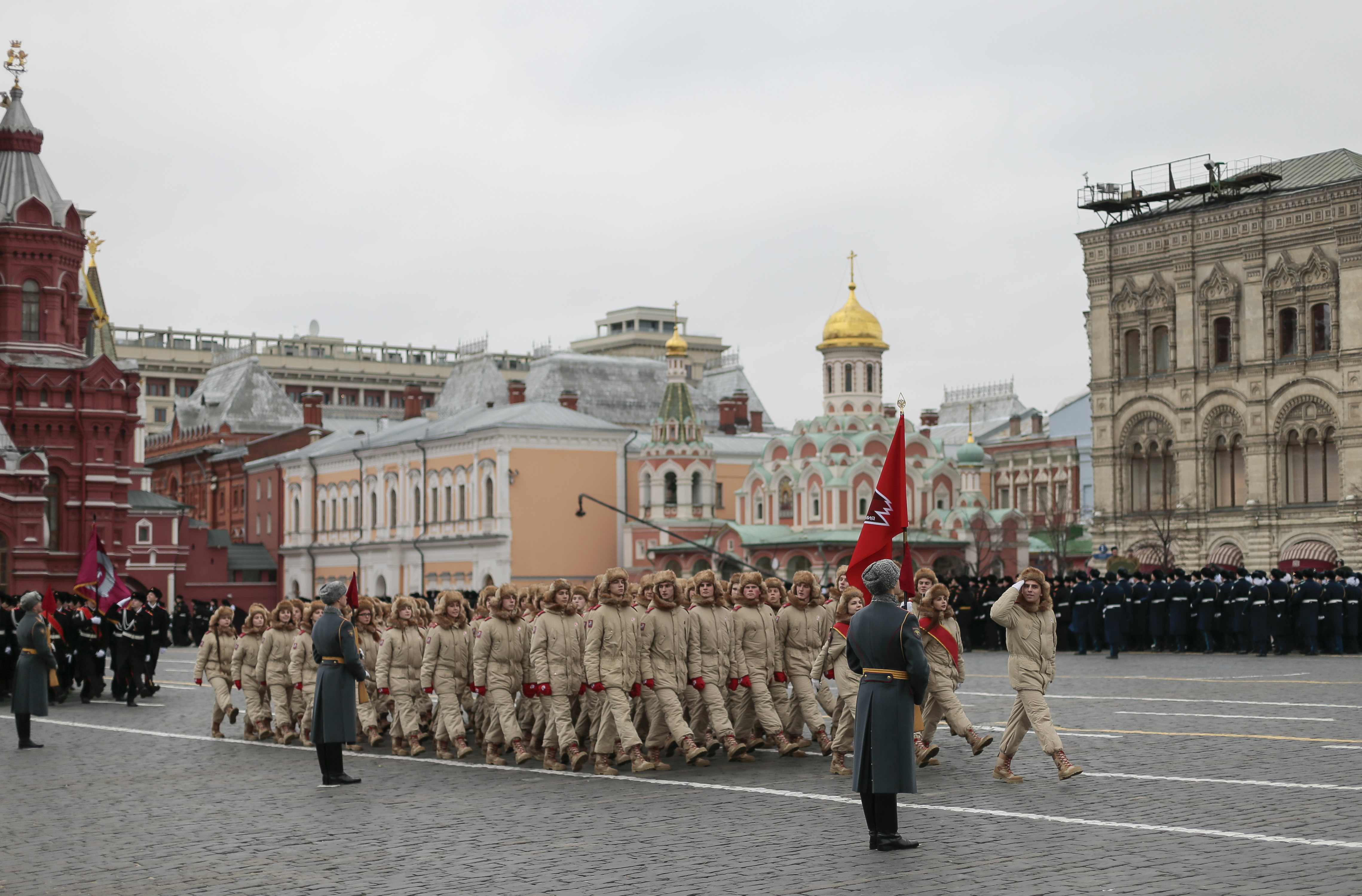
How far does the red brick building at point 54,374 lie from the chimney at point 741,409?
31328mm

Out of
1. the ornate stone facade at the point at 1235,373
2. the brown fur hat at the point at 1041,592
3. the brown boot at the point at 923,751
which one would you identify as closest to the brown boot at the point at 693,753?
the brown boot at the point at 923,751

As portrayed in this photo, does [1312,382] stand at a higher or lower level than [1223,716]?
higher

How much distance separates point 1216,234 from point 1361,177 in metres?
5.14

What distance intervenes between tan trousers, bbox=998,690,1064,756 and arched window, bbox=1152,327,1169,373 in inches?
1750

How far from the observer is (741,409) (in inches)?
3093

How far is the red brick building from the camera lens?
5188 cm

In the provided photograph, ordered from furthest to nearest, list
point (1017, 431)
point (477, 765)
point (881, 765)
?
point (1017, 431)
point (477, 765)
point (881, 765)

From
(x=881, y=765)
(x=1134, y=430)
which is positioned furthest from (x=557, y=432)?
(x=881, y=765)

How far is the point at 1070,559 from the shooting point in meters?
Result: 65.9

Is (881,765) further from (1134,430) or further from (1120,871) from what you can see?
(1134,430)

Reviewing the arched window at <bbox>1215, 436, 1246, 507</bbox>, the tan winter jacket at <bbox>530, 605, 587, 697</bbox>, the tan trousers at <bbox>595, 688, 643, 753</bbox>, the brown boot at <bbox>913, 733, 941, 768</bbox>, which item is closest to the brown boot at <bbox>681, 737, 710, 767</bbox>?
the tan trousers at <bbox>595, 688, 643, 753</bbox>

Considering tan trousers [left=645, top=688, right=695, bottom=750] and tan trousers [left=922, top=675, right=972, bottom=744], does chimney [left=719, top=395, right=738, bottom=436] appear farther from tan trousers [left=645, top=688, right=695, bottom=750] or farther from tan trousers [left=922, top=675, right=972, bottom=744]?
tan trousers [left=922, top=675, right=972, bottom=744]

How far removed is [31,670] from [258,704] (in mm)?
2399

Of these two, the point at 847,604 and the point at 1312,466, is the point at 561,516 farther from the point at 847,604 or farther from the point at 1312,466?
the point at 847,604
